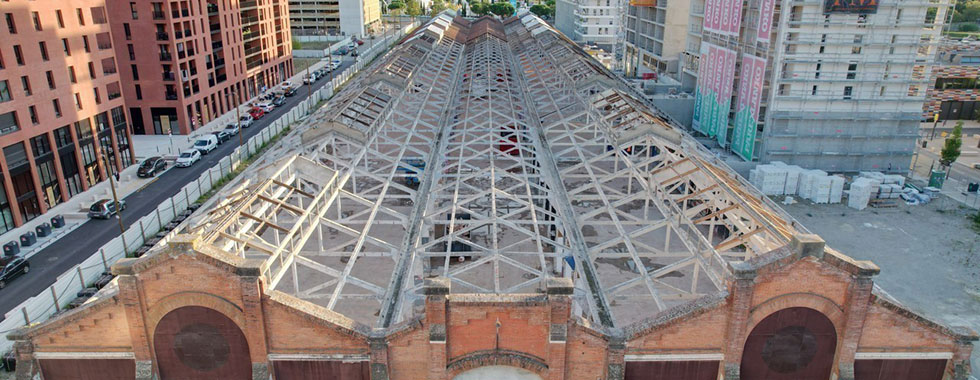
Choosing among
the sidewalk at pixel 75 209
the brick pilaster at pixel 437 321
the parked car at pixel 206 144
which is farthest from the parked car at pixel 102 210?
the brick pilaster at pixel 437 321

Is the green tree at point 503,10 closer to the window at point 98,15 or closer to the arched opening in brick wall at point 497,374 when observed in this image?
the window at point 98,15

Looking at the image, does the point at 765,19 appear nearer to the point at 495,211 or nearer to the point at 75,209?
the point at 495,211

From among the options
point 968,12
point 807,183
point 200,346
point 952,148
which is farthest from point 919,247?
point 968,12

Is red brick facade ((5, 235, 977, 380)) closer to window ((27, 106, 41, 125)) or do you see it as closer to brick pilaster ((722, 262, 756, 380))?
brick pilaster ((722, 262, 756, 380))

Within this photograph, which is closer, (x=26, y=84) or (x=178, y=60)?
(x=26, y=84)

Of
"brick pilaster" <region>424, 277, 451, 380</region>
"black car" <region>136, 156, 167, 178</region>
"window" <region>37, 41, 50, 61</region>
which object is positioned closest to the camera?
"brick pilaster" <region>424, 277, 451, 380</region>

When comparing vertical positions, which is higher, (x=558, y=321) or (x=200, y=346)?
(x=558, y=321)

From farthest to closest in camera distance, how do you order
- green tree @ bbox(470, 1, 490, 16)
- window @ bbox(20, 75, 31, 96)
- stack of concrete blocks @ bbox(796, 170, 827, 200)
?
green tree @ bbox(470, 1, 490, 16), stack of concrete blocks @ bbox(796, 170, 827, 200), window @ bbox(20, 75, 31, 96)

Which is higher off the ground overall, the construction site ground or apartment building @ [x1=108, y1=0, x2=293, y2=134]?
apartment building @ [x1=108, y1=0, x2=293, y2=134]

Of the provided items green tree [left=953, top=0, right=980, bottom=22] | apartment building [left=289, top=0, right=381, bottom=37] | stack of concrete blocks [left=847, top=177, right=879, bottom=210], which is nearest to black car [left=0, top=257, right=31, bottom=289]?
stack of concrete blocks [left=847, top=177, right=879, bottom=210]
